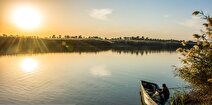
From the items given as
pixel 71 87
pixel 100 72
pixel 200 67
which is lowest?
pixel 100 72

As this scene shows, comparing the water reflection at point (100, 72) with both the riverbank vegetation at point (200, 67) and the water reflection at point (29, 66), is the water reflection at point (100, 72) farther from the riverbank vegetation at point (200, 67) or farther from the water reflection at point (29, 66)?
the riverbank vegetation at point (200, 67)

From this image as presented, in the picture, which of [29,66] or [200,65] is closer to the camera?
[200,65]

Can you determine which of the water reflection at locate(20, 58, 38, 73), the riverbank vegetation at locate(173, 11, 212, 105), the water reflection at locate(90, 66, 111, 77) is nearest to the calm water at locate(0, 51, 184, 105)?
the water reflection at locate(90, 66, 111, 77)

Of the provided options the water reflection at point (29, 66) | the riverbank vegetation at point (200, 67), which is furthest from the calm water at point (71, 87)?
the riverbank vegetation at point (200, 67)

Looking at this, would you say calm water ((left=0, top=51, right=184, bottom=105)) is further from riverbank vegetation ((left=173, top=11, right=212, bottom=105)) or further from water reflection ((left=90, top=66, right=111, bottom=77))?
riverbank vegetation ((left=173, top=11, right=212, bottom=105))

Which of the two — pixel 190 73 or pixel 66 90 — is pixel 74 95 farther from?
pixel 190 73

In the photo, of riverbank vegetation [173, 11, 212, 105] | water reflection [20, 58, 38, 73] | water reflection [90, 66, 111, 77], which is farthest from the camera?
water reflection [20, 58, 38, 73]

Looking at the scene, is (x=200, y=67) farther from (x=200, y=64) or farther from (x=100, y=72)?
(x=100, y=72)

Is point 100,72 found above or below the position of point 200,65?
below

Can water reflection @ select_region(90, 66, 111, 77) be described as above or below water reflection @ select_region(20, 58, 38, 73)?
below

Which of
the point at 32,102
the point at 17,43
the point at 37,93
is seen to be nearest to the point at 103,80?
the point at 37,93

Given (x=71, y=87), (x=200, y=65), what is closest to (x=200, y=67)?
(x=200, y=65)

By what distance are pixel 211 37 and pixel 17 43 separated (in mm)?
118099

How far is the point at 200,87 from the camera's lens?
23.5m
